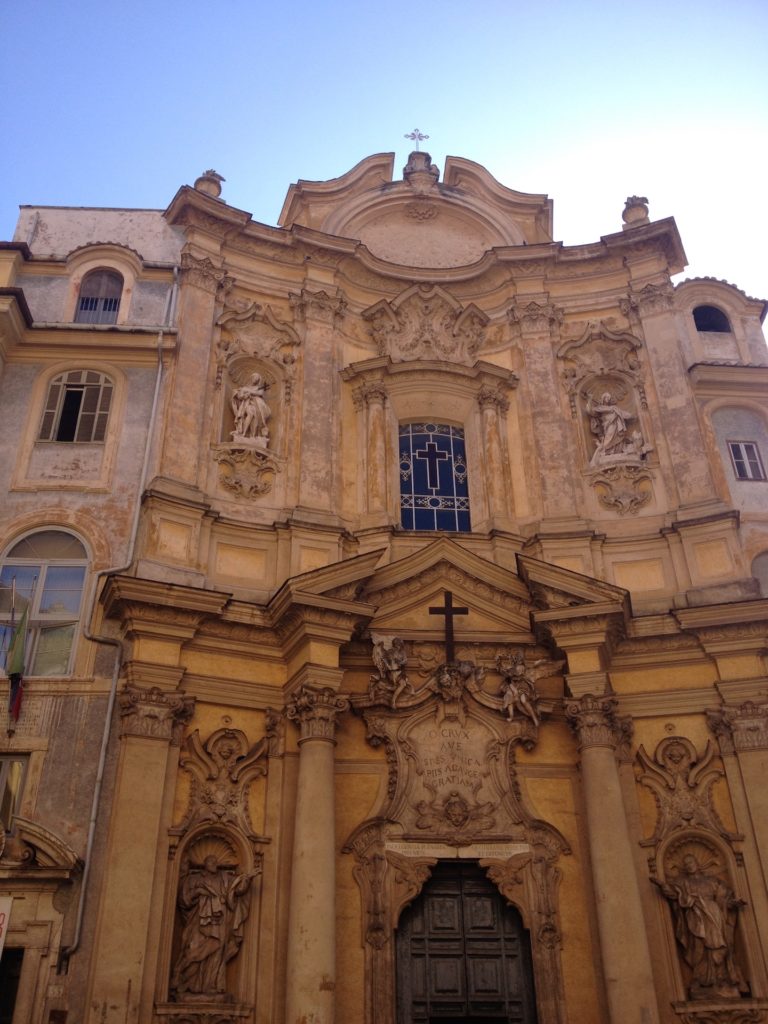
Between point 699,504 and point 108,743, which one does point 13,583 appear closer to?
point 108,743

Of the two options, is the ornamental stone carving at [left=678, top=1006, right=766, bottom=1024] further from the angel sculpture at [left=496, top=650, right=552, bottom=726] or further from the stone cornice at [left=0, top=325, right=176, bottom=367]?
the stone cornice at [left=0, top=325, right=176, bottom=367]

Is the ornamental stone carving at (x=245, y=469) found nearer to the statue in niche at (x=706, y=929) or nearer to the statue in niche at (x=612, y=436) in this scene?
the statue in niche at (x=612, y=436)

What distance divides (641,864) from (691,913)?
788 mm

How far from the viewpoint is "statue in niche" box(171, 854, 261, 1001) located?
1044 centimetres

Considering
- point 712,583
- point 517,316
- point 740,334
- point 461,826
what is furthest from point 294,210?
point 461,826

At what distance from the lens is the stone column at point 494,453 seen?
14.7 m

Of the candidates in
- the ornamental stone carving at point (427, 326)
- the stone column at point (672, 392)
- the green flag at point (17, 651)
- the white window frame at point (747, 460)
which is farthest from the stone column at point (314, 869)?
the white window frame at point (747, 460)

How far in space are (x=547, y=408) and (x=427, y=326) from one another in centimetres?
260

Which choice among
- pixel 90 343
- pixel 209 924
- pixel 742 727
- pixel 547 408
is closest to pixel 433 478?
pixel 547 408

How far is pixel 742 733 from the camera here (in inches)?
484

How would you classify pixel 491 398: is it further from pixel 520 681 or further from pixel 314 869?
pixel 314 869

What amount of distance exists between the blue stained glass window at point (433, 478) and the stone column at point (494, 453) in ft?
1.73

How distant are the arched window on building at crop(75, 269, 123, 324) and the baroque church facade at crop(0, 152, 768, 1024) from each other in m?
0.05

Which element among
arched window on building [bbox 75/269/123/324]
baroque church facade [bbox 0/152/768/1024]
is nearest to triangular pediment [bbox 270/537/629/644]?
baroque church facade [bbox 0/152/768/1024]
